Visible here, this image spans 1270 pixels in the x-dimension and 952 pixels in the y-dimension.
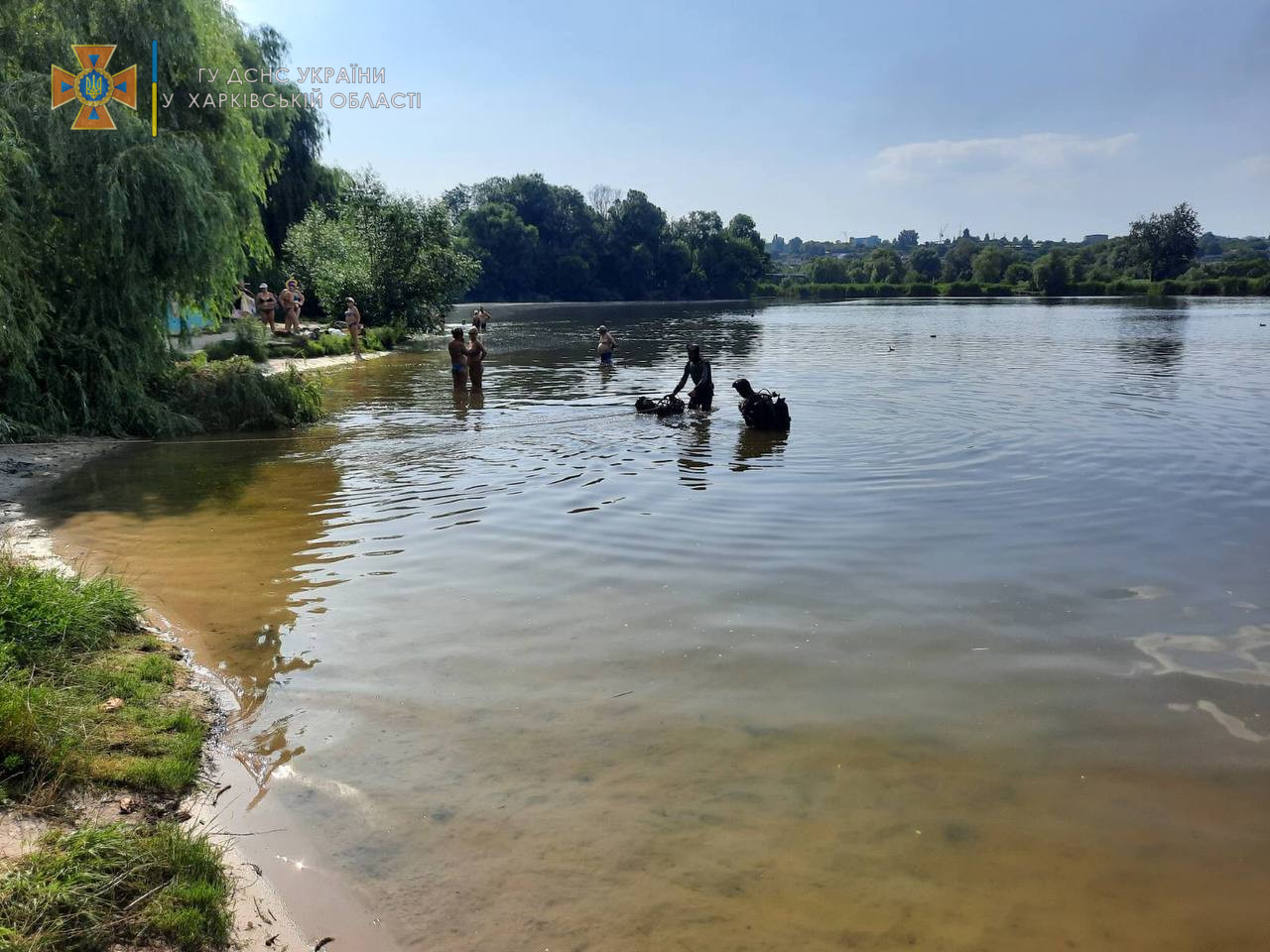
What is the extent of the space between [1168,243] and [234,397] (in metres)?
145

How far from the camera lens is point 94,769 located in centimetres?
427

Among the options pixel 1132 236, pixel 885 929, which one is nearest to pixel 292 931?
pixel 885 929

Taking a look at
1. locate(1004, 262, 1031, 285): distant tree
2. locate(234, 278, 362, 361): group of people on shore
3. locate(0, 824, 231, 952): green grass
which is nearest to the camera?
locate(0, 824, 231, 952): green grass

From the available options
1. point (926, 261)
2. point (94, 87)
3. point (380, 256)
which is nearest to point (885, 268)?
point (926, 261)

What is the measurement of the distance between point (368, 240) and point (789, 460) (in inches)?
1344

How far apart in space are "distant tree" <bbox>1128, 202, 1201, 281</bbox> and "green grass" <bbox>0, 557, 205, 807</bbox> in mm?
147435

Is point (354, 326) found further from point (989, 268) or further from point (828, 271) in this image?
point (828, 271)

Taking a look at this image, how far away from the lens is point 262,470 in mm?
13367

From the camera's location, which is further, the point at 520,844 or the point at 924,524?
the point at 924,524

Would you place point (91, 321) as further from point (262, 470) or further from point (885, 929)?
point (885, 929)

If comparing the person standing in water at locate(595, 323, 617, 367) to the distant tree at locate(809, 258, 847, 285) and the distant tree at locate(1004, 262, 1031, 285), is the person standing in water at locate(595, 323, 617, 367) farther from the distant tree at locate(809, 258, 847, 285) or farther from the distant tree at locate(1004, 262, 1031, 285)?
the distant tree at locate(809, 258, 847, 285)

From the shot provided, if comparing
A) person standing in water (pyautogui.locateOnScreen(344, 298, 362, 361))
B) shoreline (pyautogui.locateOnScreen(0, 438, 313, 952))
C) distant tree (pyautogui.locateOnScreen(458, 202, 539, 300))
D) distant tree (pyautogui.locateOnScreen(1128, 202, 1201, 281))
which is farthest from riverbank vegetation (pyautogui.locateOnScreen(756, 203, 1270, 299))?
shoreline (pyautogui.locateOnScreen(0, 438, 313, 952))

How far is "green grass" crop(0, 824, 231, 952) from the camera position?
10.2ft

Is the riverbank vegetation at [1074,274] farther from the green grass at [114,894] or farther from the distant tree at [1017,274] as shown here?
the green grass at [114,894]
